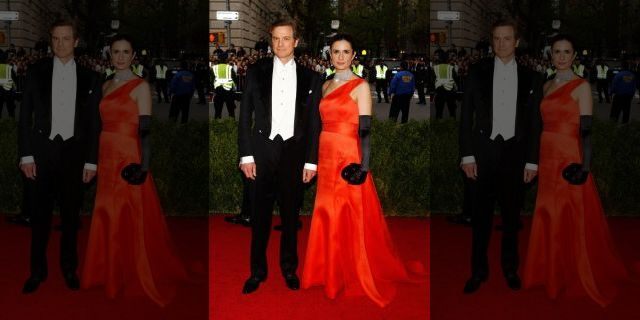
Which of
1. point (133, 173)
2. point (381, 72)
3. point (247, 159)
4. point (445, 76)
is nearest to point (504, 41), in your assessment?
point (247, 159)

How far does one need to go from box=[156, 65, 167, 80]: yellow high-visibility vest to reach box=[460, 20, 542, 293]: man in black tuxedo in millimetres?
20375

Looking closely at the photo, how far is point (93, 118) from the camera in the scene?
18.8ft

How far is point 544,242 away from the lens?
607 centimetres

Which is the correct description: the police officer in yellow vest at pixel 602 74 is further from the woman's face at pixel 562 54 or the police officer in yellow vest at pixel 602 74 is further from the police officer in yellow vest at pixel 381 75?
the woman's face at pixel 562 54

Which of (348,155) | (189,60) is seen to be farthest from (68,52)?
(189,60)

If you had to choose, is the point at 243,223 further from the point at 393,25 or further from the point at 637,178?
the point at 393,25

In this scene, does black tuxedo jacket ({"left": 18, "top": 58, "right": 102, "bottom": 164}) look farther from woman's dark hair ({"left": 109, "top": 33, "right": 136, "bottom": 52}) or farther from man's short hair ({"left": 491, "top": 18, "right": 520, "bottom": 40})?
man's short hair ({"left": 491, "top": 18, "right": 520, "bottom": 40})

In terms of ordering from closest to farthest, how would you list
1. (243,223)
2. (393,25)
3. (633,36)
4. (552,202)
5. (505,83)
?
(505,83)
(552,202)
(243,223)
(633,36)
(393,25)

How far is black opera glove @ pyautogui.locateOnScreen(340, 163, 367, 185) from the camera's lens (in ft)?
19.2

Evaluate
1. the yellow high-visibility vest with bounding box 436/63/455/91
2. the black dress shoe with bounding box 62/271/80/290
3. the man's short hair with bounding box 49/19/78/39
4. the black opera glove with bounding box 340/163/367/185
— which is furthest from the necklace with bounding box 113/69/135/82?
the yellow high-visibility vest with bounding box 436/63/455/91

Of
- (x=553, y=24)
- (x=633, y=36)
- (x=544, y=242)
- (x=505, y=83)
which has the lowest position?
(x=544, y=242)

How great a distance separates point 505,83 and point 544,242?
1.36m

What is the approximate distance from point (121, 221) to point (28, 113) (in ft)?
3.54

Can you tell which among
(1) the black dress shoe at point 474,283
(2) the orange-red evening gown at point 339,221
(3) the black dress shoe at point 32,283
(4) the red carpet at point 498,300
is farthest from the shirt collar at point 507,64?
(3) the black dress shoe at point 32,283
